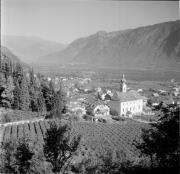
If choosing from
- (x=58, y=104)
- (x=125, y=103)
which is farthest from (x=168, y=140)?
(x=125, y=103)

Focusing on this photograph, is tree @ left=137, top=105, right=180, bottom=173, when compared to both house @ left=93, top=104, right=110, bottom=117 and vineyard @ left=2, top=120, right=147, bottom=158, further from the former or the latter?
house @ left=93, top=104, right=110, bottom=117

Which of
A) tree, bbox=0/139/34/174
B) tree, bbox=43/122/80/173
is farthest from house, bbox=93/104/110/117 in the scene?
tree, bbox=0/139/34/174

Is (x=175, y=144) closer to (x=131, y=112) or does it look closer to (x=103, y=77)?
(x=131, y=112)

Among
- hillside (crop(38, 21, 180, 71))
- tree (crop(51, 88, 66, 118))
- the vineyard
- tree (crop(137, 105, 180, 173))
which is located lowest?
the vineyard

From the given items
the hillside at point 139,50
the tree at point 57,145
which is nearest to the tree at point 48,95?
the hillside at point 139,50

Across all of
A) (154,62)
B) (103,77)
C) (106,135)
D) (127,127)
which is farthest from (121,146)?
(103,77)

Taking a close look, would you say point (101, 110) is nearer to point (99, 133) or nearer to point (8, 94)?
point (99, 133)
